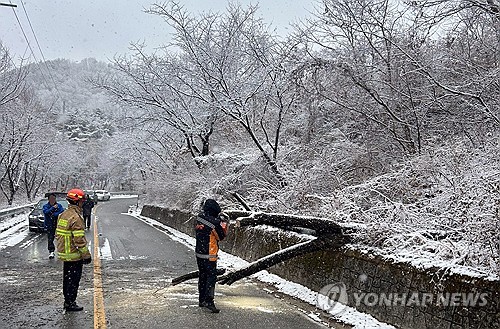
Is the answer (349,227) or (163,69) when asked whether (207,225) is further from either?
(163,69)

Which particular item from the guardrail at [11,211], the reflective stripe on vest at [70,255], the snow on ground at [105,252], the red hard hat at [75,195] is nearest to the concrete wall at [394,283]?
the reflective stripe on vest at [70,255]

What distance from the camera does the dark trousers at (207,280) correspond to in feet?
28.9

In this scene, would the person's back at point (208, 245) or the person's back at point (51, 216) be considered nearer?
the person's back at point (208, 245)

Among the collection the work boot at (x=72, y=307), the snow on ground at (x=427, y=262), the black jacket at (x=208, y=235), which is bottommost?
the work boot at (x=72, y=307)

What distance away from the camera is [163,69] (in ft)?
77.5

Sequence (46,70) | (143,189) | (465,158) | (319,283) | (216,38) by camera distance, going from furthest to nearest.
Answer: (143,189) → (46,70) → (216,38) → (465,158) → (319,283)

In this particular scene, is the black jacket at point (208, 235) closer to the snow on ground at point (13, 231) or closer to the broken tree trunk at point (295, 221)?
the broken tree trunk at point (295, 221)

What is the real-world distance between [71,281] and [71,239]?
25.4 inches

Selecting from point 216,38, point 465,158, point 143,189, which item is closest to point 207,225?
point 465,158

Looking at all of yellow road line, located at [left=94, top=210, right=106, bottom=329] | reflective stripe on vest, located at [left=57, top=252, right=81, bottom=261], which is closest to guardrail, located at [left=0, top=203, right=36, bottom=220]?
yellow road line, located at [left=94, top=210, right=106, bottom=329]

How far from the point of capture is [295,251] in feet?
31.8

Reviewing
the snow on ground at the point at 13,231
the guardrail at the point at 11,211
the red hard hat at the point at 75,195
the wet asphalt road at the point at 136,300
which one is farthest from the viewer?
the guardrail at the point at 11,211

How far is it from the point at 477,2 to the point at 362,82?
527 centimetres

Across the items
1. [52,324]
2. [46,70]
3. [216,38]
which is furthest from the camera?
[46,70]
